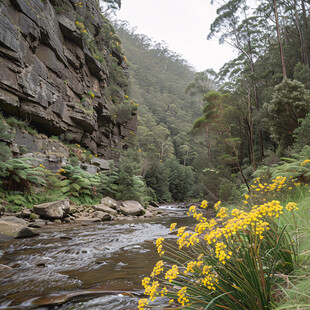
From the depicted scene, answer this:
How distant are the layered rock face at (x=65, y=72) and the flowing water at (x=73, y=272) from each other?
8038mm

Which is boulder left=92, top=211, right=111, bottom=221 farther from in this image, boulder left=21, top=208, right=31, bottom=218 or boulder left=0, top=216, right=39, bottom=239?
boulder left=0, top=216, right=39, bottom=239

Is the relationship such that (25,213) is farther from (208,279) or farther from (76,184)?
(208,279)

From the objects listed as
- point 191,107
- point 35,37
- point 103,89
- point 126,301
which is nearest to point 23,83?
point 35,37

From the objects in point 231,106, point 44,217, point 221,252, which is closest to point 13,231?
point 44,217

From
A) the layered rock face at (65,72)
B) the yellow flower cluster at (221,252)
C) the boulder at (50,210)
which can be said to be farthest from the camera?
the layered rock face at (65,72)

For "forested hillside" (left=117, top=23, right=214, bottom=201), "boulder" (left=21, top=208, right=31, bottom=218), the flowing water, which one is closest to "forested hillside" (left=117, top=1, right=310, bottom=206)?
"forested hillside" (left=117, top=23, right=214, bottom=201)

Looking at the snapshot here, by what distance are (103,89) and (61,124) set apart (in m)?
6.87

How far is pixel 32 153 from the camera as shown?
33.0 ft

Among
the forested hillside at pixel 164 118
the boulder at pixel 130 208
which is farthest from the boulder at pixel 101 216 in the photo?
the forested hillside at pixel 164 118

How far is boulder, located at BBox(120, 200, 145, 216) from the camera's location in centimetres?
1161

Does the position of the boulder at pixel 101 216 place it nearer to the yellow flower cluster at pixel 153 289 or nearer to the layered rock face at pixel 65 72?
the layered rock face at pixel 65 72

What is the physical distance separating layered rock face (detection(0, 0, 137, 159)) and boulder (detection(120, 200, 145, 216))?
19.0 ft

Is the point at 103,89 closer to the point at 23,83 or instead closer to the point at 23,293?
the point at 23,83

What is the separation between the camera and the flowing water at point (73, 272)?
6.84 feet
